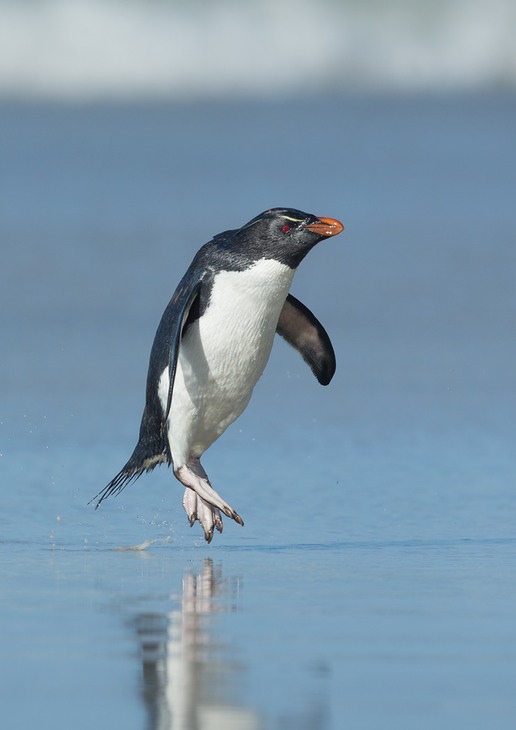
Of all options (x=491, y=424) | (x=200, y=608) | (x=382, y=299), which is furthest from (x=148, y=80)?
(x=200, y=608)

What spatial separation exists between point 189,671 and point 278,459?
3104 mm

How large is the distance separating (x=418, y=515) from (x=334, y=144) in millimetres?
17200

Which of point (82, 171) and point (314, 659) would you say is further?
point (82, 171)

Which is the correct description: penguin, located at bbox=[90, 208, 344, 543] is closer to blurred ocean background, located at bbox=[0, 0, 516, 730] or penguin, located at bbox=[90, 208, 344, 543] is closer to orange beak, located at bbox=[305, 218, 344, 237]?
orange beak, located at bbox=[305, 218, 344, 237]

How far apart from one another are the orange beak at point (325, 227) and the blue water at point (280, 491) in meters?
0.85

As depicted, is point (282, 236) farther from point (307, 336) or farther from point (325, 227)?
point (307, 336)

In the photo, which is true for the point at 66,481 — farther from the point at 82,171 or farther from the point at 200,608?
the point at 82,171

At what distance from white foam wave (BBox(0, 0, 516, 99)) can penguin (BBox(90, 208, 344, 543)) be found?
24.9m

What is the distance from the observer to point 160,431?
5.10m

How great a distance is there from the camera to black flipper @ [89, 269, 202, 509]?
4883 mm

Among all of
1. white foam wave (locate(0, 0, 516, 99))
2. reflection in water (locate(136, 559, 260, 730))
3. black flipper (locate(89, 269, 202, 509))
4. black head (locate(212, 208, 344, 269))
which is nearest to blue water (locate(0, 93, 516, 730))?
reflection in water (locate(136, 559, 260, 730))

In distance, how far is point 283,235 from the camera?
191 inches

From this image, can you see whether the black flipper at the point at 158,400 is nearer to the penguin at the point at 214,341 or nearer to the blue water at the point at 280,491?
the penguin at the point at 214,341

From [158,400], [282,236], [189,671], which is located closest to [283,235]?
[282,236]
